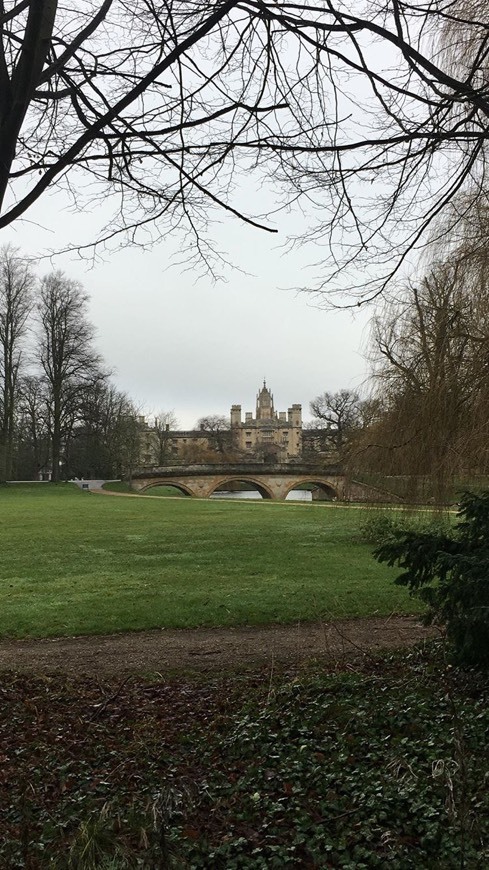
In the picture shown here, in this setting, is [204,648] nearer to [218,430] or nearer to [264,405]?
[218,430]

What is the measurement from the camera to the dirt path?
251 inches

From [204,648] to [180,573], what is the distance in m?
5.52

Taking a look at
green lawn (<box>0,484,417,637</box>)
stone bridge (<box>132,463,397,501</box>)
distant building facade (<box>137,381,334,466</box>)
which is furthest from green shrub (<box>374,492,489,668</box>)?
stone bridge (<box>132,463,397,501</box>)

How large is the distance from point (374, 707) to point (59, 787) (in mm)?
1989

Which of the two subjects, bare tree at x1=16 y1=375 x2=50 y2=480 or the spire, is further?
the spire

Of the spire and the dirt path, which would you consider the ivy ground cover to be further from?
the spire

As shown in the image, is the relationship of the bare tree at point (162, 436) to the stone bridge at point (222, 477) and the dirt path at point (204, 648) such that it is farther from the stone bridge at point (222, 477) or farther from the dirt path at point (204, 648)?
the dirt path at point (204, 648)

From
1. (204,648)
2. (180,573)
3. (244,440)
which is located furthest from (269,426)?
(204,648)

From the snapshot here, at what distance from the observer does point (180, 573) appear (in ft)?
41.4

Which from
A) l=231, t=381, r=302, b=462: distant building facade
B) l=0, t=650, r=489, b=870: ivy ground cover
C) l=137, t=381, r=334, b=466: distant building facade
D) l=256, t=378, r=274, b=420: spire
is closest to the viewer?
l=0, t=650, r=489, b=870: ivy ground cover

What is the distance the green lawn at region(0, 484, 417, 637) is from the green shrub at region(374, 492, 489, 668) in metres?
4.03

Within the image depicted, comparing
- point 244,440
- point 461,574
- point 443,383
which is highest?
point 244,440

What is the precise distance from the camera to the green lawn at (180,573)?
8.80 metres

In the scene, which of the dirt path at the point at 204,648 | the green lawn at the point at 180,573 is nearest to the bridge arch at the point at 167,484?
the green lawn at the point at 180,573
